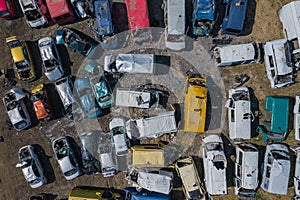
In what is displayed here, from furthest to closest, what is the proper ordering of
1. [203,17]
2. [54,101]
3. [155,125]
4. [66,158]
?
[54,101] < [66,158] < [155,125] < [203,17]

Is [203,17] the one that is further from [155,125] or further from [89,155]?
[89,155]

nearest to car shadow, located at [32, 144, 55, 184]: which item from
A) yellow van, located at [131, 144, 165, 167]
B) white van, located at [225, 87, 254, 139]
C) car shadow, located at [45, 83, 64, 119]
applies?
car shadow, located at [45, 83, 64, 119]

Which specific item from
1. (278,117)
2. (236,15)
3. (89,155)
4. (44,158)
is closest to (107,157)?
(89,155)

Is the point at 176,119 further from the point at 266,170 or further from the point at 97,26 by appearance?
the point at 97,26

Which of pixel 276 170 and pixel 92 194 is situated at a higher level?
pixel 276 170

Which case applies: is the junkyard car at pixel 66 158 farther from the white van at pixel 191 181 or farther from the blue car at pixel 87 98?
the white van at pixel 191 181

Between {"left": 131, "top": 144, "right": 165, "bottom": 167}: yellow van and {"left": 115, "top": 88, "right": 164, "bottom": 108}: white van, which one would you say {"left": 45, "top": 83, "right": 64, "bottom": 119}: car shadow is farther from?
{"left": 131, "top": 144, "right": 165, "bottom": 167}: yellow van
